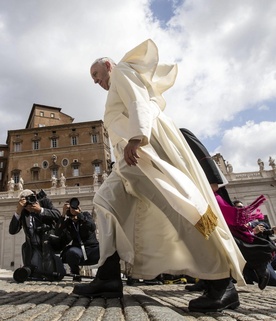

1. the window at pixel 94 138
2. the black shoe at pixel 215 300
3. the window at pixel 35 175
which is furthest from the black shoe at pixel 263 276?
the window at pixel 94 138

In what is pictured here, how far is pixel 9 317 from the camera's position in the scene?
5.08 feet

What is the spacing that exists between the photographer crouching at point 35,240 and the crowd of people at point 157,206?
2.87 metres

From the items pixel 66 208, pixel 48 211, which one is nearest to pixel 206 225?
pixel 66 208

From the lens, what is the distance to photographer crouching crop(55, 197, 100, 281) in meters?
5.55

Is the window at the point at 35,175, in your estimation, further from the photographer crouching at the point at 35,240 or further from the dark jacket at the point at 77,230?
the photographer crouching at the point at 35,240

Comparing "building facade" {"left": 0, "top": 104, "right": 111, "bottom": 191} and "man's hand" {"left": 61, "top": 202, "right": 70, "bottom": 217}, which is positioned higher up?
"building facade" {"left": 0, "top": 104, "right": 111, "bottom": 191}

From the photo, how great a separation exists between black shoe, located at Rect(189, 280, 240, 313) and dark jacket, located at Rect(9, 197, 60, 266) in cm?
386

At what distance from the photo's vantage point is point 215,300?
2098mm

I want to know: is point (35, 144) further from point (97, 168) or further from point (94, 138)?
point (97, 168)

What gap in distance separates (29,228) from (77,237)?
932mm

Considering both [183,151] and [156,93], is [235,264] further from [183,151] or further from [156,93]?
[156,93]

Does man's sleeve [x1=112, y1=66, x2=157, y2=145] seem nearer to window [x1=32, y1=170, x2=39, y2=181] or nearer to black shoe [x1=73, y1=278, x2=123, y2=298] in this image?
black shoe [x1=73, y1=278, x2=123, y2=298]

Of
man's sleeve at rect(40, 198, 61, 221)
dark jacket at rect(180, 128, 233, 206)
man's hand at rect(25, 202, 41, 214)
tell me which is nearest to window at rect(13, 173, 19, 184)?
man's sleeve at rect(40, 198, 61, 221)

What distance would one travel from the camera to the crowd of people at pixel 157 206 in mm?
2295
